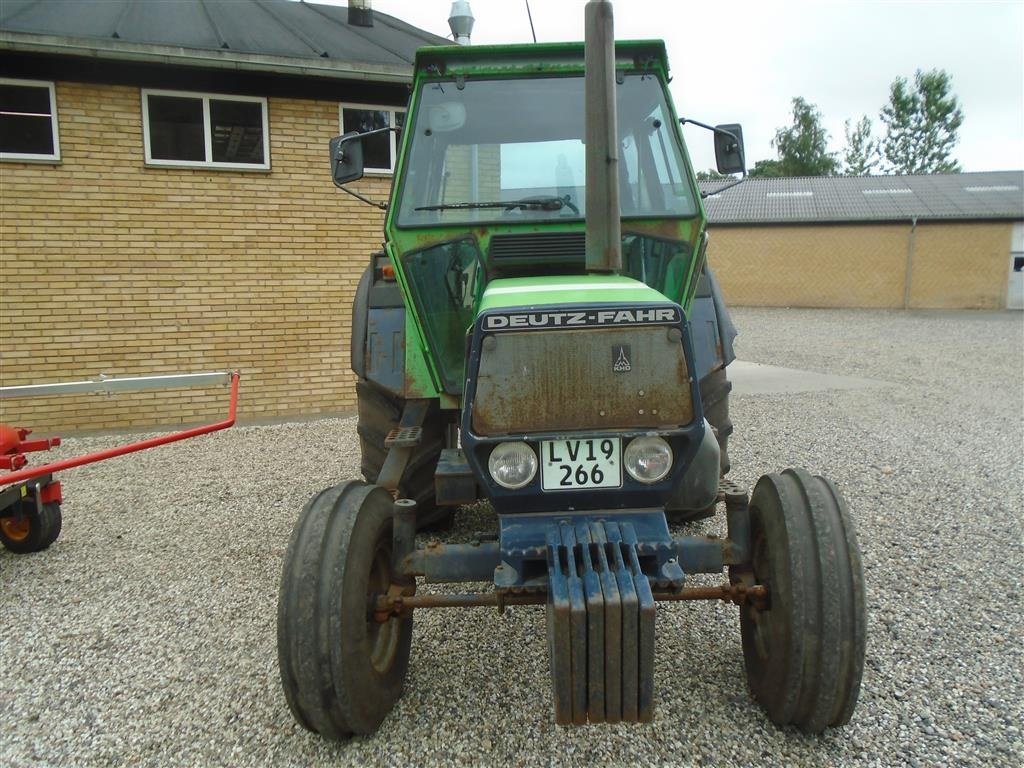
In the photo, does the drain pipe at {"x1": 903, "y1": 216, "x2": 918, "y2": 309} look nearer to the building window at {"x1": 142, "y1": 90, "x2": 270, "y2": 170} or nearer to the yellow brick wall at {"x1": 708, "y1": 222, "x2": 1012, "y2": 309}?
the yellow brick wall at {"x1": 708, "y1": 222, "x2": 1012, "y2": 309}

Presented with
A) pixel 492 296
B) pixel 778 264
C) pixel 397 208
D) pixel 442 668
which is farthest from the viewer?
pixel 778 264

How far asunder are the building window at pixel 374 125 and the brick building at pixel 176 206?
0.06 feet

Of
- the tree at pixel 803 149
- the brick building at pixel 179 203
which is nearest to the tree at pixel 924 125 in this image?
the tree at pixel 803 149

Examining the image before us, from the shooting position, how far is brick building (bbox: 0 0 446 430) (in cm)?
753

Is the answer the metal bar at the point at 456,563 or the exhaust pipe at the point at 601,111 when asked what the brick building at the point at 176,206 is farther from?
the metal bar at the point at 456,563

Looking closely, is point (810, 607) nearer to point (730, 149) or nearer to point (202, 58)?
point (730, 149)

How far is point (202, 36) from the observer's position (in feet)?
26.7

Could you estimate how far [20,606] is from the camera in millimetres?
3912

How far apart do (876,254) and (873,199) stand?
2.77 meters

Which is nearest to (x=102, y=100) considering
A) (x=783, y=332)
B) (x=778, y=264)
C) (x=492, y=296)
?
(x=492, y=296)

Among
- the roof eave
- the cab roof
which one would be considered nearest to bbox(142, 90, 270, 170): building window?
the roof eave

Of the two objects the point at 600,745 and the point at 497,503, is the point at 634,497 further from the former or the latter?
the point at 600,745

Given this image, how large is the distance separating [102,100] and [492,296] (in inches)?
257

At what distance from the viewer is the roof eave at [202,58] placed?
23.2 ft
